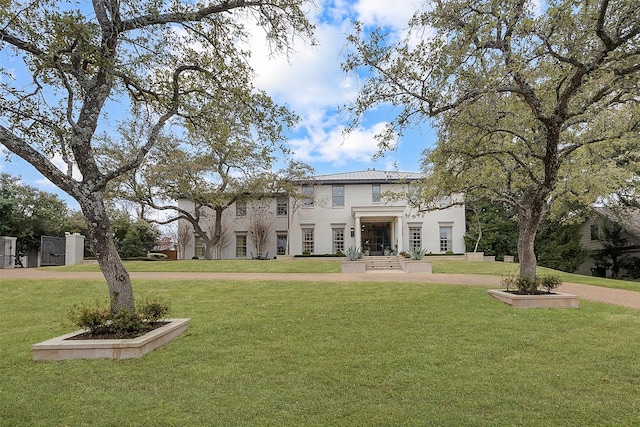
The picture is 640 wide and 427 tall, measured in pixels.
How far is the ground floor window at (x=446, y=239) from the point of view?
94.5 feet

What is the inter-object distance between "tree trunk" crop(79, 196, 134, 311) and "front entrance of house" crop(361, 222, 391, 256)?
24.5 meters

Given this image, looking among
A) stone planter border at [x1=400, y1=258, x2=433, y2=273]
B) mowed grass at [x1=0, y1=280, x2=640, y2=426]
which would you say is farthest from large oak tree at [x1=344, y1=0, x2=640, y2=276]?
stone planter border at [x1=400, y1=258, x2=433, y2=273]

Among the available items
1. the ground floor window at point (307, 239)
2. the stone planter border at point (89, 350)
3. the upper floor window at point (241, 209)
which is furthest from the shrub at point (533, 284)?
the upper floor window at point (241, 209)

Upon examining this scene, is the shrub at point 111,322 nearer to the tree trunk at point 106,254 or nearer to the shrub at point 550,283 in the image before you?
the tree trunk at point 106,254

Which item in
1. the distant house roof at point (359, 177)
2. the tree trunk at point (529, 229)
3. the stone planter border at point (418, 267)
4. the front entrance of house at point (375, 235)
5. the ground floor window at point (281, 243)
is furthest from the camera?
the ground floor window at point (281, 243)

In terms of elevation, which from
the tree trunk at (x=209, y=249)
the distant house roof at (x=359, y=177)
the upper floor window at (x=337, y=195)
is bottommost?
the tree trunk at (x=209, y=249)

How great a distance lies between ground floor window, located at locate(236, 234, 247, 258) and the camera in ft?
100

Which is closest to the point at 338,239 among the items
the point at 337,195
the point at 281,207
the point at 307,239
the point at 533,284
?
the point at 307,239

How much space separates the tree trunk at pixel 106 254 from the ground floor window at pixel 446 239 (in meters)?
25.7

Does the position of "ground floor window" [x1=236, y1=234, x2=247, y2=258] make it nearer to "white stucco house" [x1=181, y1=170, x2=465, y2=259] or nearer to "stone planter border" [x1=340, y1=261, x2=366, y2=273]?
"white stucco house" [x1=181, y1=170, x2=465, y2=259]

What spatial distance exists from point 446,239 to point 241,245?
15.6m

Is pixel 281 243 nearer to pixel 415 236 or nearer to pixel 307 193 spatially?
pixel 307 193

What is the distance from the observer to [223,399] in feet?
13.3

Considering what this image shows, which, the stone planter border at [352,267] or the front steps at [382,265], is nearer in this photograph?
the stone planter border at [352,267]
